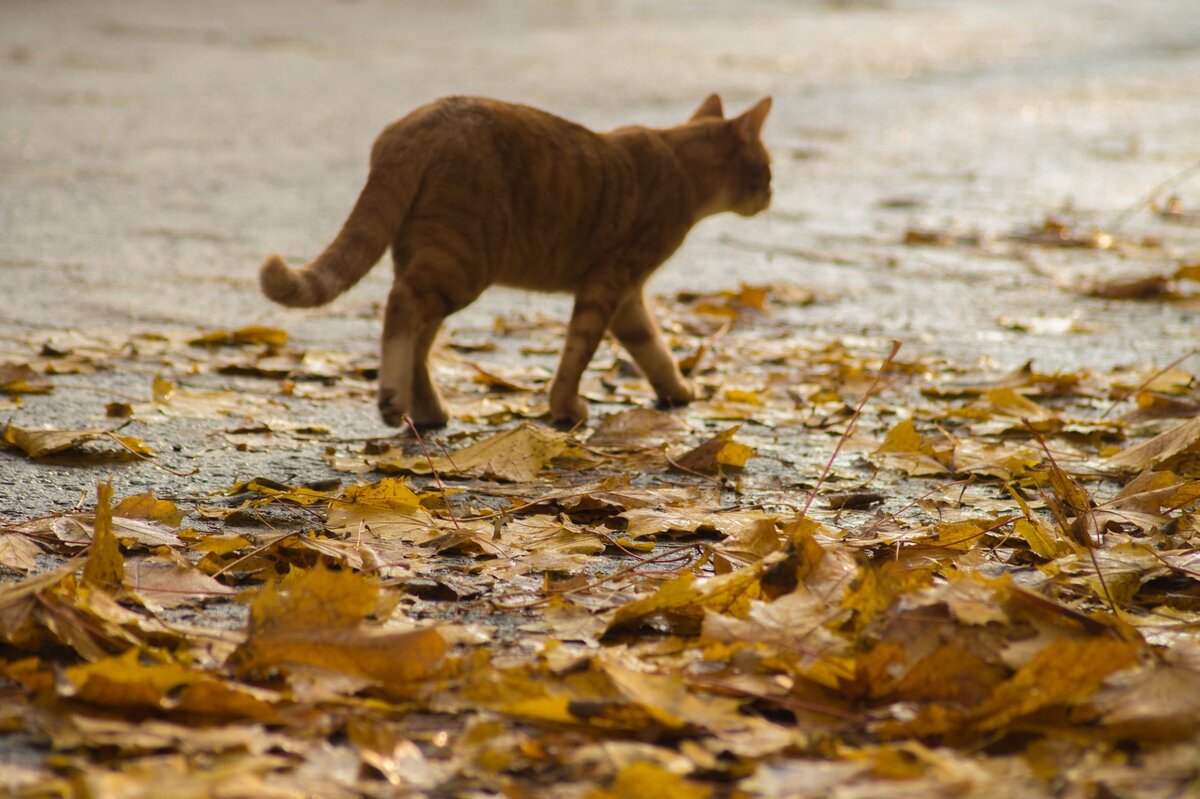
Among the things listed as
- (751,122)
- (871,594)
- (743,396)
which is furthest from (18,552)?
(751,122)

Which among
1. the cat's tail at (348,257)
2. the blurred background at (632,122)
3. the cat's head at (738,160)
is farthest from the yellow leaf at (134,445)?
the cat's head at (738,160)

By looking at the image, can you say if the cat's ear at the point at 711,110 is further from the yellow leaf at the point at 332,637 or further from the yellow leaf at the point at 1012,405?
the yellow leaf at the point at 332,637

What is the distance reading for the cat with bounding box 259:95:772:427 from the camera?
331 centimetres

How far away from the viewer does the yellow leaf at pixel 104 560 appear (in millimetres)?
1962

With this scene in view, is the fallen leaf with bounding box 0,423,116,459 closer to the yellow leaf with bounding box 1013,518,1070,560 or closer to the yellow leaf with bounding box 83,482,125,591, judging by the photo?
the yellow leaf with bounding box 83,482,125,591

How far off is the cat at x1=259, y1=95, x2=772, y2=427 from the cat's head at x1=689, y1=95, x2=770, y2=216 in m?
0.14

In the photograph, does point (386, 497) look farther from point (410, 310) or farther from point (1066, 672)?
point (1066, 672)

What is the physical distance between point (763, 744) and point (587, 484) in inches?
53.0

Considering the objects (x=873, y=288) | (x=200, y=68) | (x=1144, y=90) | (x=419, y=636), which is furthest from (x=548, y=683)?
(x=1144, y=90)

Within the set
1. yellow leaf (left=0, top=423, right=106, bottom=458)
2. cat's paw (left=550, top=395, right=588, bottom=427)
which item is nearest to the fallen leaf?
yellow leaf (left=0, top=423, right=106, bottom=458)

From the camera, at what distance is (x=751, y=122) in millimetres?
4297

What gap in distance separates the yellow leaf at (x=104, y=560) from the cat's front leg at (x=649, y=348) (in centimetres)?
203

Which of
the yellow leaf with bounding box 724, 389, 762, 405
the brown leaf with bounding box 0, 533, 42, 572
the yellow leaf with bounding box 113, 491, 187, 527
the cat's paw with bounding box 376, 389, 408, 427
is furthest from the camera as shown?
the yellow leaf with bounding box 724, 389, 762, 405

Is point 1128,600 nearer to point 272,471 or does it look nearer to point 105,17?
point 272,471
